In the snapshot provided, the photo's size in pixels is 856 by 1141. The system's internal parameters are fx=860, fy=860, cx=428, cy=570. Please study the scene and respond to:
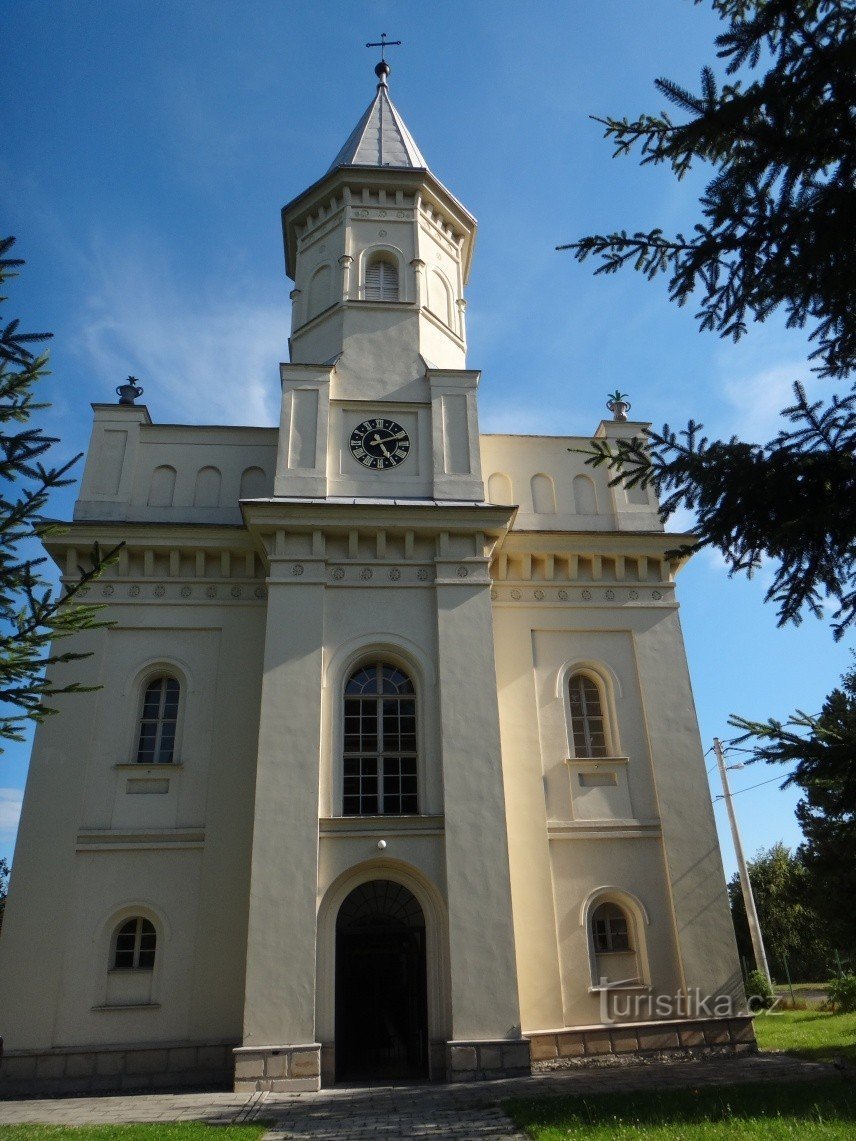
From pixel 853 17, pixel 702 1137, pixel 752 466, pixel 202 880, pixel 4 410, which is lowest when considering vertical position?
pixel 702 1137

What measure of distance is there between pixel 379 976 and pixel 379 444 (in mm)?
10501

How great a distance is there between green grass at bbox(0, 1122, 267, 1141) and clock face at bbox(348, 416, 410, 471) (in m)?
12.1

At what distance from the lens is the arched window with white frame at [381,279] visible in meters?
21.2

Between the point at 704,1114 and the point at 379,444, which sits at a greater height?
the point at 379,444

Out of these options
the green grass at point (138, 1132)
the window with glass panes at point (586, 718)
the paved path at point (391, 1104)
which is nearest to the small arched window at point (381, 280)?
the window with glass panes at point (586, 718)

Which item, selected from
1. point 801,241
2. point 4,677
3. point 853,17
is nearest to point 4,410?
point 4,677

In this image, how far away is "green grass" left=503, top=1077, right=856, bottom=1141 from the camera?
850cm

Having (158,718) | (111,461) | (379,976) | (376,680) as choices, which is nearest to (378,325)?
(111,461)

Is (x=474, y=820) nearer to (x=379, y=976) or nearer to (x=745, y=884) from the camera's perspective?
(x=379, y=976)

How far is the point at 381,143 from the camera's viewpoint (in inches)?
965

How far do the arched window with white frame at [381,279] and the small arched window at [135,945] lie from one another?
47.8 feet

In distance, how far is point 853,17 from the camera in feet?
24.6

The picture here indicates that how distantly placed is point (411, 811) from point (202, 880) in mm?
3940

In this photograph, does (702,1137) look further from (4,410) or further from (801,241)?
(4,410)
